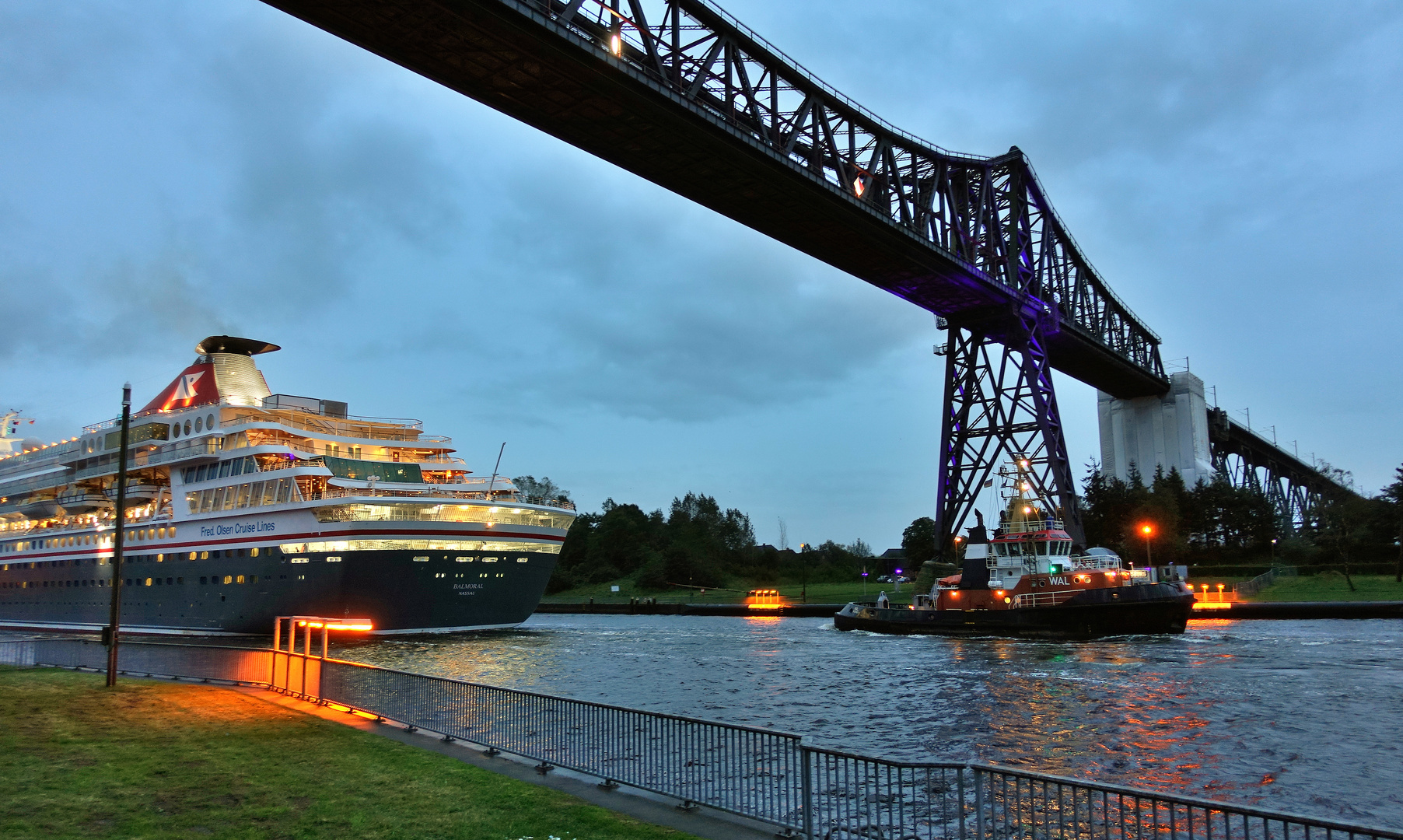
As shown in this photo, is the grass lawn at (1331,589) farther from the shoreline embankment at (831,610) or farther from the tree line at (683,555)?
the tree line at (683,555)

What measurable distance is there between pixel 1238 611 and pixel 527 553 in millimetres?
44661

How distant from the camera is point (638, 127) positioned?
42.0 metres

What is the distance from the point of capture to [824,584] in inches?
5236

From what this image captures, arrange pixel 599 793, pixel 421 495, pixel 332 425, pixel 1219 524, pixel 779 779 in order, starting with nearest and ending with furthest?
pixel 779 779
pixel 599 793
pixel 421 495
pixel 332 425
pixel 1219 524

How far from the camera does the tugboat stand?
46500 mm

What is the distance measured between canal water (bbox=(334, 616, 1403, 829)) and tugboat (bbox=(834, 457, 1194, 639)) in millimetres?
1603

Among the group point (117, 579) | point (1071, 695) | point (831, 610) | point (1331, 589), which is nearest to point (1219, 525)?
point (1331, 589)

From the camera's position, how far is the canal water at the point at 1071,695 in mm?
18188

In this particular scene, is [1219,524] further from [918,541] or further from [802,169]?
[802,169]

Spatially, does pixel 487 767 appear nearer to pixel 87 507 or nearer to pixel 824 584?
pixel 87 507

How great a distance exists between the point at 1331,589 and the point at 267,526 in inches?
2696

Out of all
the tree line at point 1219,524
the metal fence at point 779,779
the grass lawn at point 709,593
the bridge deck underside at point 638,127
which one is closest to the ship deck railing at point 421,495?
the bridge deck underside at point 638,127

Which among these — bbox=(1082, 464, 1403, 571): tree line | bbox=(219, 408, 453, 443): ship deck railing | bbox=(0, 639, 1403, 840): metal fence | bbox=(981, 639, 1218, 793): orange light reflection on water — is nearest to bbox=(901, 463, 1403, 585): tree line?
bbox=(1082, 464, 1403, 571): tree line

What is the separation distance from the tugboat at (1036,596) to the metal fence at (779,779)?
30.5 meters
